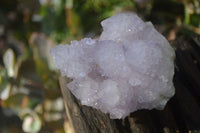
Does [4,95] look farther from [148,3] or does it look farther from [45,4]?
[148,3]

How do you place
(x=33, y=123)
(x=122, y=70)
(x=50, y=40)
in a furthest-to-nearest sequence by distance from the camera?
(x=50, y=40) < (x=33, y=123) < (x=122, y=70)

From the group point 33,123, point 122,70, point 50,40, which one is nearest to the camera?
point 122,70

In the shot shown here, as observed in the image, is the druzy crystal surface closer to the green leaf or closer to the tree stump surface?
the tree stump surface

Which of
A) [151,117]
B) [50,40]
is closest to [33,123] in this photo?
[50,40]

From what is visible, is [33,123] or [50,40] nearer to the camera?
[33,123]

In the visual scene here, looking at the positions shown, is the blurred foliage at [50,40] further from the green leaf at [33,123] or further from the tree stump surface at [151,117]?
the tree stump surface at [151,117]

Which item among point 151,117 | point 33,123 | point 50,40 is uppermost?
point 151,117

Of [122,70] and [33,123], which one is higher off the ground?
[122,70]

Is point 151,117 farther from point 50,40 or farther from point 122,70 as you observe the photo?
point 50,40
